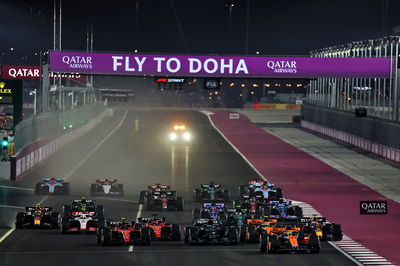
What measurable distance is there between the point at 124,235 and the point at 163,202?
8.89m

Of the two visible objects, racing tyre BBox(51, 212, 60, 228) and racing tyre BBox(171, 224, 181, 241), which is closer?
racing tyre BBox(171, 224, 181, 241)

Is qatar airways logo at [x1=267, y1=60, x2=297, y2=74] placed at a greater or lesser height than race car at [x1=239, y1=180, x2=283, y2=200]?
greater

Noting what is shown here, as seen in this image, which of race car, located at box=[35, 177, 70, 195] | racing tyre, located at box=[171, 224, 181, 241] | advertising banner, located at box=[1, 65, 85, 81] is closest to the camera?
racing tyre, located at box=[171, 224, 181, 241]

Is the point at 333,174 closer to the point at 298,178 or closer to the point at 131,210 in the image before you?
the point at 298,178

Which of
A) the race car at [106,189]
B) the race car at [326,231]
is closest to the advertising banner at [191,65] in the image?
the race car at [106,189]

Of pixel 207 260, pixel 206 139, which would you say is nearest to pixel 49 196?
pixel 207 260

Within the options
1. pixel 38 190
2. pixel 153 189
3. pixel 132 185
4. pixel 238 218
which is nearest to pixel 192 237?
pixel 238 218

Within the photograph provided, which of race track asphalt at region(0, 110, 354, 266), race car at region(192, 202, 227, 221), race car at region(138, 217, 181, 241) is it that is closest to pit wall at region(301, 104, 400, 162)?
race track asphalt at region(0, 110, 354, 266)

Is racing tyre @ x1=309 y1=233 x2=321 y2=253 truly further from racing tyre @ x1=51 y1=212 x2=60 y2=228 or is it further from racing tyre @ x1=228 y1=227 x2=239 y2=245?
racing tyre @ x1=51 y1=212 x2=60 y2=228

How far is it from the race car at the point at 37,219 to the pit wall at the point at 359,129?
1332 inches

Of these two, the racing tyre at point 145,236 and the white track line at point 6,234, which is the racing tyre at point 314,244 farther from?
the white track line at point 6,234

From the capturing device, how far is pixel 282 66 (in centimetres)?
5938

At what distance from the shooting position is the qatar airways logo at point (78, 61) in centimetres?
5812

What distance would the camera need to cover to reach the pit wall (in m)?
62.7
